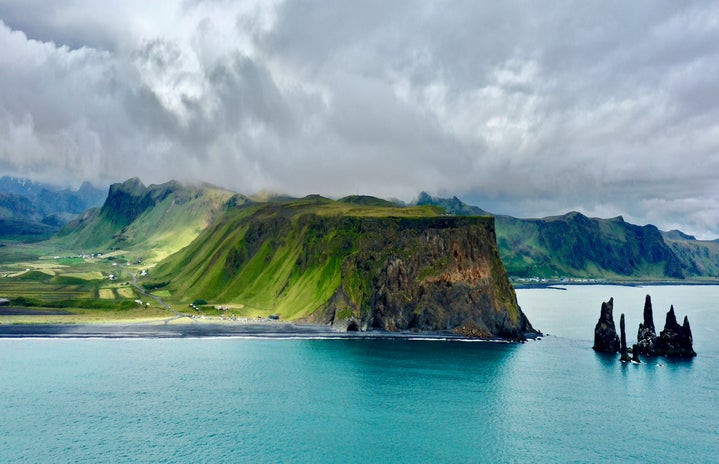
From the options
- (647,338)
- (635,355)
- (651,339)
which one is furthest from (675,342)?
(635,355)

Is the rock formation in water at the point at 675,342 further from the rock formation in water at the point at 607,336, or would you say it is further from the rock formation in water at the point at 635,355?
the rock formation in water at the point at 635,355

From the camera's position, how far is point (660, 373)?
16688cm

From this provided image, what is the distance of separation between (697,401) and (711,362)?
54553mm

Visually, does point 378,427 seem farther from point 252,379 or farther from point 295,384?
point 252,379

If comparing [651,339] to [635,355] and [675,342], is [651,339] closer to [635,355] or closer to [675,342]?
[675,342]

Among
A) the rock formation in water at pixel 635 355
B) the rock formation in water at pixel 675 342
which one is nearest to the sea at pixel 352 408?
the rock formation in water at pixel 635 355

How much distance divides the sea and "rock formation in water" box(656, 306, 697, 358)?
7336mm

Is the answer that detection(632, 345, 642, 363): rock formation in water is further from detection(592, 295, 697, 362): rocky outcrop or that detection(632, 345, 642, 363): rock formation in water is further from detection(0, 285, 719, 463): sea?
detection(0, 285, 719, 463): sea

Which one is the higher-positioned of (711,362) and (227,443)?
(711,362)

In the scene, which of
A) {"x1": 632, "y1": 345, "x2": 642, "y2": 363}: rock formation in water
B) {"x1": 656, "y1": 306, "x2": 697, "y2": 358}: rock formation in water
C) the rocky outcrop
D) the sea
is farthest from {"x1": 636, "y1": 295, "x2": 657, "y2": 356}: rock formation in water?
the sea

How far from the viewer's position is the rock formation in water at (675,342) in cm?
19038

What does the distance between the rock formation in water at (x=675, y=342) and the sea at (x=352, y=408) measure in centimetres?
734

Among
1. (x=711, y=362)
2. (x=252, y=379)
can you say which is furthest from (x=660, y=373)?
(x=252, y=379)

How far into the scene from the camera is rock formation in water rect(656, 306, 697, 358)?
19038 centimetres
